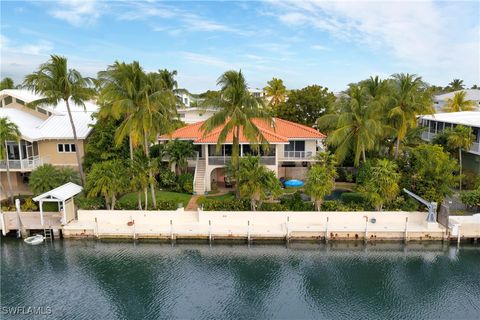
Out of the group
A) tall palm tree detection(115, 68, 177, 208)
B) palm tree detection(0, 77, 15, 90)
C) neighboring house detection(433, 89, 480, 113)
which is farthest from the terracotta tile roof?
palm tree detection(0, 77, 15, 90)

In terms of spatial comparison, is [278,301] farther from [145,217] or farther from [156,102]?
[156,102]

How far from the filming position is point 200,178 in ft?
110

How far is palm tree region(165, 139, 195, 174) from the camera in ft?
111

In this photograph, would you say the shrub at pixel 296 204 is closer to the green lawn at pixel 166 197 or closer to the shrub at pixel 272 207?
the shrub at pixel 272 207

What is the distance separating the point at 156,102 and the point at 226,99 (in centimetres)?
533

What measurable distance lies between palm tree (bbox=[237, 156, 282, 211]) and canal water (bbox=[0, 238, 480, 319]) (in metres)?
3.86

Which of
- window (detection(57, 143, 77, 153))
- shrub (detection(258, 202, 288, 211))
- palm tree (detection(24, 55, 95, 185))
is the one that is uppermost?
palm tree (detection(24, 55, 95, 185))

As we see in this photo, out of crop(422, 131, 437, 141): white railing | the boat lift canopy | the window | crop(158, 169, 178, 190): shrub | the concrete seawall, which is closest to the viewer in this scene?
the concrete seawall

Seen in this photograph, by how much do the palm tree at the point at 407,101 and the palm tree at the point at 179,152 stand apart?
→ 1829 centimetres

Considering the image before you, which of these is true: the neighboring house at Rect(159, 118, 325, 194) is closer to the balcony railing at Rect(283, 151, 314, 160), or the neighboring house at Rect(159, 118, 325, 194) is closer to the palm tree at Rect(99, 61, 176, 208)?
the balcony railing at Rect(283, 151, 314, 160)

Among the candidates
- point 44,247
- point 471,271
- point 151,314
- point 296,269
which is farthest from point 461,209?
point 44,247

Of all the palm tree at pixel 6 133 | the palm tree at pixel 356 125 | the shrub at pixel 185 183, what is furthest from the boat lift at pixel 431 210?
the palm tree at pixel 6 133

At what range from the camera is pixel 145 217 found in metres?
27.2

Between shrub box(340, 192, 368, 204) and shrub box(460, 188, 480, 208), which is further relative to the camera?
shrub box(340, 192, 368, 204)
